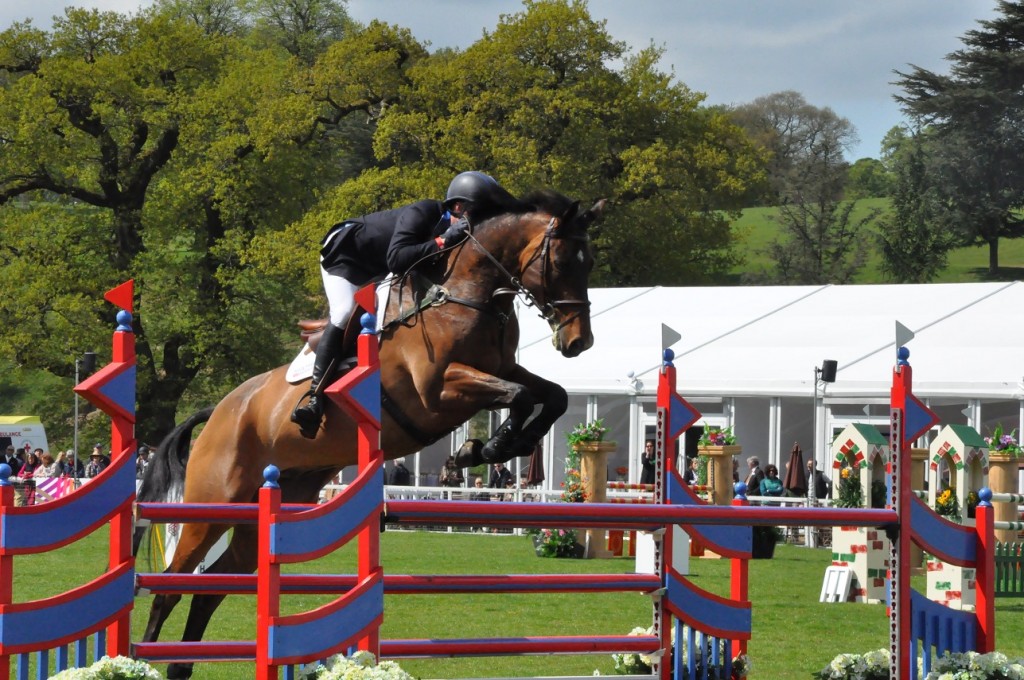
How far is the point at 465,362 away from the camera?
5566mm

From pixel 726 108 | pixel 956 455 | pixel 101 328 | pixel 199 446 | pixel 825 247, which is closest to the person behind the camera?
pixel 199 446

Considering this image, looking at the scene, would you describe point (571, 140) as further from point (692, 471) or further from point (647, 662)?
point (647, 662)

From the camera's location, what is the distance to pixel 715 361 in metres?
20.1

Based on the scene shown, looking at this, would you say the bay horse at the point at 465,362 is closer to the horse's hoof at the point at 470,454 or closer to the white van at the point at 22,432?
the horse's hoof at the point at 470,454

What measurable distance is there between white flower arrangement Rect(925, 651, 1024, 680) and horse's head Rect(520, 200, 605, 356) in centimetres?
175

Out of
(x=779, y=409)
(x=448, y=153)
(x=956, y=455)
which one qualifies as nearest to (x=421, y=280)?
(x=956, y=455)

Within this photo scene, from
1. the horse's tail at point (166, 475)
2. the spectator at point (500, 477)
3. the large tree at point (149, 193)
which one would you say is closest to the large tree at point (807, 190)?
the large tree at point (149, 193)

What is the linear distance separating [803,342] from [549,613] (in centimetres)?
1067

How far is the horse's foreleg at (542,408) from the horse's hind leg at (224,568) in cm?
130

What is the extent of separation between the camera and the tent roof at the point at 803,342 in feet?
59.0

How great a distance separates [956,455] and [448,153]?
19516 millimetres

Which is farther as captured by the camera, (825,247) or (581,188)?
(825,247)

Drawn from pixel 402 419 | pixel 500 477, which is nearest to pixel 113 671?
pixel 402 419

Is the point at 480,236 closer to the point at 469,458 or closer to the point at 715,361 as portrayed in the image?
the point at 469,458
